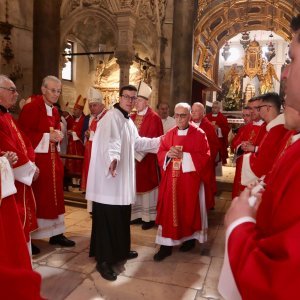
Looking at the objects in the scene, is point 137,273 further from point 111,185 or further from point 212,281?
point 111,185

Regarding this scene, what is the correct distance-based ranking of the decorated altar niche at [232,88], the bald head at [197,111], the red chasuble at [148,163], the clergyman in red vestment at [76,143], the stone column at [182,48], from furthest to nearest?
the decorated altar niche at [232,88] → the stone column at [182,48] → the clergyman in red vestment at [76,143] → the bald head at [197,111] → the red chasuble at [148,163]

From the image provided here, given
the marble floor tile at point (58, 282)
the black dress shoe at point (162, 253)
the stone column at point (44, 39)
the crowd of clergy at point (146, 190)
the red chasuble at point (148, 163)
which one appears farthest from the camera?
the stone column at point (44, 39)

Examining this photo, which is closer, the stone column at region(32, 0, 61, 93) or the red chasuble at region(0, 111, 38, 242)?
the red chasuble at region(0, 111, 38, 242)

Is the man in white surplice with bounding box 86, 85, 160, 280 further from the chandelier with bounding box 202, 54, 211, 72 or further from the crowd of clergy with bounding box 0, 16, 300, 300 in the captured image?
the chandelier with bounding box 202, 54, 211, 72

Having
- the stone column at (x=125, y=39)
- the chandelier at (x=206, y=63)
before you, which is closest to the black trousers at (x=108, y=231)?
the stone column at (x=125, y=39)

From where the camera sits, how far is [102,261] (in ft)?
11.7

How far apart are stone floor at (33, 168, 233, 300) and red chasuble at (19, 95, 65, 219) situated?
56 centimetres

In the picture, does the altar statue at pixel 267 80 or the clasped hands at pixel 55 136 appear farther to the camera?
the altar statue at pixel 267 80

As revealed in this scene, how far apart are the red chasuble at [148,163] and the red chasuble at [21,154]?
6.73 ft

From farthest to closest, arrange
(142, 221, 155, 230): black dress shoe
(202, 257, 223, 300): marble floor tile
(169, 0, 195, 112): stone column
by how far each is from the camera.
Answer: (169, 0, 195, 112): stone column < (142, 221, 155, 230): black dress shoe < (202, 257, 223, 300): marble floor tile

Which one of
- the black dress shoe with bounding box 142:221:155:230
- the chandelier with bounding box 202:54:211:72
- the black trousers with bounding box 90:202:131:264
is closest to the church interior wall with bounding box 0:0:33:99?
the black dress shoe with bounding box 142:221:155:230

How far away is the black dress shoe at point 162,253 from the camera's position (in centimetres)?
403

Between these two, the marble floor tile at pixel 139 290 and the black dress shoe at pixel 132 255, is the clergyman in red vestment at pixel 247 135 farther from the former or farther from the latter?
the marble floor tile at pixel 139 290

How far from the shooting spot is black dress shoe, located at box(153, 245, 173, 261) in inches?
159
